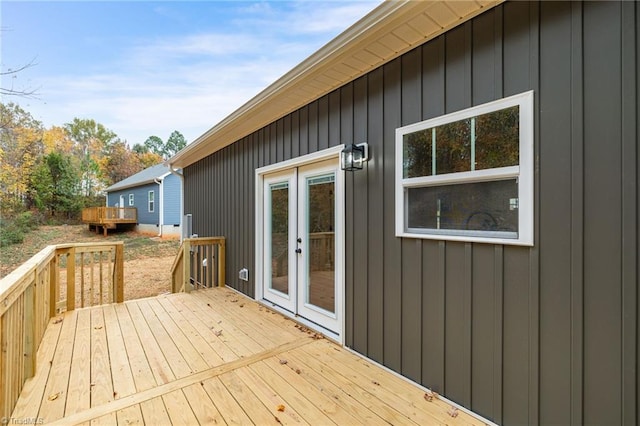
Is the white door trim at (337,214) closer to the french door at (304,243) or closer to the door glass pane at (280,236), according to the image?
the french door at (304,243)

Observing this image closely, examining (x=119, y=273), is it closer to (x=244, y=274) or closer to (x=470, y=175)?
(x=244, y=274)

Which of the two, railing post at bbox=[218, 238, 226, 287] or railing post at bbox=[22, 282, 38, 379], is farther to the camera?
railing post at bbox=[218, 238, 226, 287]

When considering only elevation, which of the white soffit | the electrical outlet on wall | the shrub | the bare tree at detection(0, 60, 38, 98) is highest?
the bare tree at detection(0, 60, 38, 98)

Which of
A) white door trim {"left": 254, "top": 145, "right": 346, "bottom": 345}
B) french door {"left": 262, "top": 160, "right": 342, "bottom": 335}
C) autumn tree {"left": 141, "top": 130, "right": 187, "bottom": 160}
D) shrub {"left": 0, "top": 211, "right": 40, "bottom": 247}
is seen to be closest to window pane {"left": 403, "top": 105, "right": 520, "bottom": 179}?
white door trim {"left": 254, "top": 145, "right": 346, "bottom": 345}

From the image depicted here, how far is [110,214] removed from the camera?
15.2m

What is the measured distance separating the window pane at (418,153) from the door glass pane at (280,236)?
2040mm

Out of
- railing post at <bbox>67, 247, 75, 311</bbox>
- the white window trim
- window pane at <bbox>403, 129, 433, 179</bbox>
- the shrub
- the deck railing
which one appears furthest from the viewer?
the white window trim

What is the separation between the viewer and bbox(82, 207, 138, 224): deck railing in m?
15.0

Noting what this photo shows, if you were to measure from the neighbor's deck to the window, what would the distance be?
4.21 feet

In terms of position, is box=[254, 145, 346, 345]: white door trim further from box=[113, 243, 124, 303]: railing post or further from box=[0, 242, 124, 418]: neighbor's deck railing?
box=[0, 242, 124, 418]: neighbor's deck railing

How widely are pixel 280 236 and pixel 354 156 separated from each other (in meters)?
1.94

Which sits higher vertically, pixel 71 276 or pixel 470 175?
pixel 470 175

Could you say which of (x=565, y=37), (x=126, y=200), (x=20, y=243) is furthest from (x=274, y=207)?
(x=126, y=200)

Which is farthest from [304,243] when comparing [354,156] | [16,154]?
[16,154]
